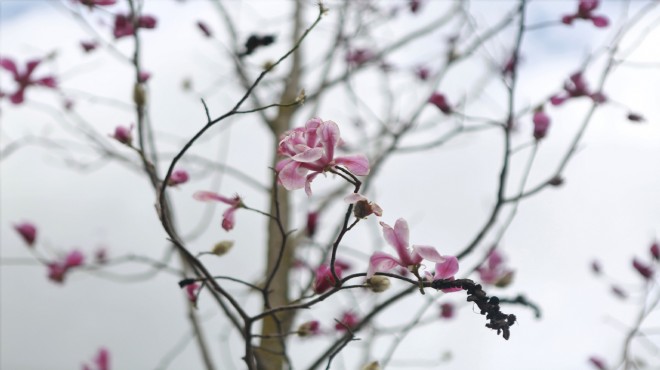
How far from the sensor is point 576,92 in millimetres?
1897

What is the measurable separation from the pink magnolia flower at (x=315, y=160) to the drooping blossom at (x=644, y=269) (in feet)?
5.71

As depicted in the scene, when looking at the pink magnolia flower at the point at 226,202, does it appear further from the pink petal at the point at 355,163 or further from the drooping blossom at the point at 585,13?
the drooping blossom at the point at 585,13

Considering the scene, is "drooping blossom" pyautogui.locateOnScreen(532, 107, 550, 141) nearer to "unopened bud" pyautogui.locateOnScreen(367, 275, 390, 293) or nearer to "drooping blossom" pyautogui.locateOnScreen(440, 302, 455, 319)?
"drooping blossom" pyautogui.locateOnScreen(440, 302, 455, 319)

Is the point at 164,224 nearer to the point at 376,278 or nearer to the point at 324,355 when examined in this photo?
the point at 376,278

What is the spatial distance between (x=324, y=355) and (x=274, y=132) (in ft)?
4.84

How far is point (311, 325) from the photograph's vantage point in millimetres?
1355

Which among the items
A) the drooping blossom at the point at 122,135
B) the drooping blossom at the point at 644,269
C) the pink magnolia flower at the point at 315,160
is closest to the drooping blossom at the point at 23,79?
the drooping blossom at the point at 122,135

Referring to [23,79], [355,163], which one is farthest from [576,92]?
[23,79]

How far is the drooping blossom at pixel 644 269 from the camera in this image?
7.36 feet

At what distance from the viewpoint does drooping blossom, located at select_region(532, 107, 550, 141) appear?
1678mm

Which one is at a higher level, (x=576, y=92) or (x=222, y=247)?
(x=576, y=92)

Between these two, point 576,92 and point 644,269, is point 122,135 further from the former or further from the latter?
point 644,269

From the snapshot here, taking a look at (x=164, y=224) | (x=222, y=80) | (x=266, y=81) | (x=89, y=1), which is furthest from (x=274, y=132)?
(x=164, y=224)

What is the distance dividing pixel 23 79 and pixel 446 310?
1.69m
